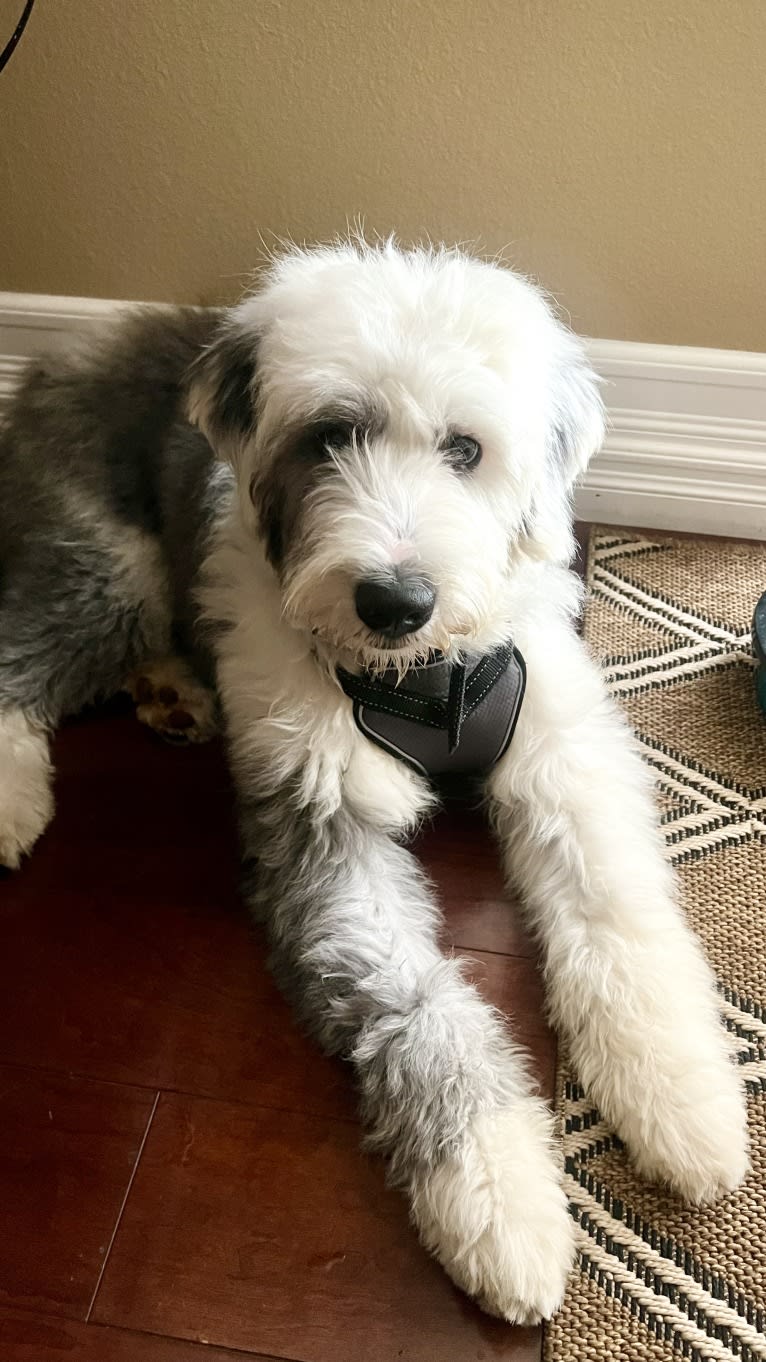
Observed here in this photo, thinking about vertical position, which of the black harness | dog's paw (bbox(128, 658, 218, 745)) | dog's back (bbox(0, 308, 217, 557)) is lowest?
dog's paw (bbox(128, 658, 218, 745))

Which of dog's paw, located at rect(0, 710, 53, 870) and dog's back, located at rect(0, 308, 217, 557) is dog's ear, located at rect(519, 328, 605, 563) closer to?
dog's back, located at rect(0, 308, 217, 557)

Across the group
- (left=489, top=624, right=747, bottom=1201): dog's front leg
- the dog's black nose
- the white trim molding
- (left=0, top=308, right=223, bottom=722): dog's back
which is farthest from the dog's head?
the white trim molding

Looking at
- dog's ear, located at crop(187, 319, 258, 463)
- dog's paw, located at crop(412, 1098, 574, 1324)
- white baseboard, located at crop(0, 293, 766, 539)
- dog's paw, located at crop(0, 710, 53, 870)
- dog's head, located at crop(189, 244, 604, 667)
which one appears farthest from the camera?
white baseboard, located at crop(0, 293, 766, 539)

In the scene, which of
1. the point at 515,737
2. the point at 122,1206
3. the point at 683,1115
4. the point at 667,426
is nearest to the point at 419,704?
the point at 515,737

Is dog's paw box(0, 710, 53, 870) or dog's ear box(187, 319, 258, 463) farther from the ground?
dog's ear box(187, 319, 258, 463)

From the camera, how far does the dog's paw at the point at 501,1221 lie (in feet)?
3.69

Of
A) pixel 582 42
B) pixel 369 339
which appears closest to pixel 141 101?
pixel 582 42

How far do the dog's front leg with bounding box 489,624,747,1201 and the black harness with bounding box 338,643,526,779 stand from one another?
5 cm

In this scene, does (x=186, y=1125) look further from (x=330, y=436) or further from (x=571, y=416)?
(x=571, y=416)

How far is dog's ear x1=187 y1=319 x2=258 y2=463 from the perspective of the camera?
1382 millimetres

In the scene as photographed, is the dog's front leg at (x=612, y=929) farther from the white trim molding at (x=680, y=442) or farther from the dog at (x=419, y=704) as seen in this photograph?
the white trim molding at (x=680, y=442)

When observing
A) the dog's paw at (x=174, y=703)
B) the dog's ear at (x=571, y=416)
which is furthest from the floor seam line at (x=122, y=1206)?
the dog's ear at (x=571, y=416)

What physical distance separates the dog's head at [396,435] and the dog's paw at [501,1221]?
60 cm

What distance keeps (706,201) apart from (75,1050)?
1761mm
